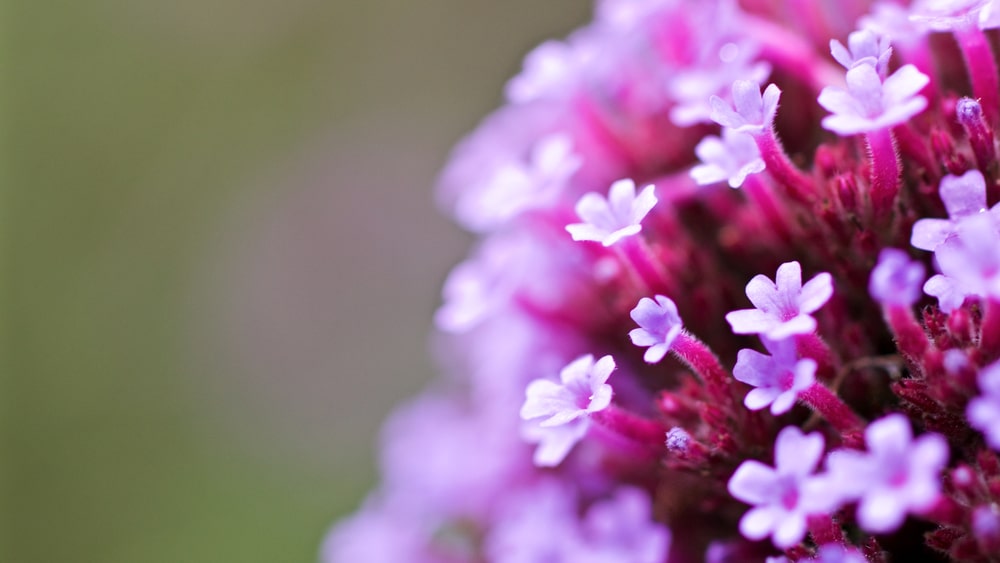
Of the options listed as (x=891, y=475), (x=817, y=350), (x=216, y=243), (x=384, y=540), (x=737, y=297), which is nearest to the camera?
(x=891, y=475)

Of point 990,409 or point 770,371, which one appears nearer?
point 990,409

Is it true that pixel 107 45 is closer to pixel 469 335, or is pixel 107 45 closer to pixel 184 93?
pixel 184 93

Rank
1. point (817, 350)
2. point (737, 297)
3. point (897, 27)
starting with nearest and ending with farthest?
1. point (817, 350)
2. point (897, 27)
3. point (737, 297)

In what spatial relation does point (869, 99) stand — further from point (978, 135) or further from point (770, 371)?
point (770, 371)

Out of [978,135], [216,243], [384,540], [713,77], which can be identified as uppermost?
[713,77]

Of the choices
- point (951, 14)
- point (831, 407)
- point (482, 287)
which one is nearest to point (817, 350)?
point (831, 407)

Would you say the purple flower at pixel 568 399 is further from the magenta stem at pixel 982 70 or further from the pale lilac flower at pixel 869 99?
the magenta stem at pixel 982 70

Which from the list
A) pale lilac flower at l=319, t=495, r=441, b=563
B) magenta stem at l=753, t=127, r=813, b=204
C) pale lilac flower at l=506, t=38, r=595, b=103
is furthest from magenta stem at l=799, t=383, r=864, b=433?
pale lilac flower at l=319, t=495, r=441, b=563

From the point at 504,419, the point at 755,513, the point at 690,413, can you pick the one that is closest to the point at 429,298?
the point at 504,419
